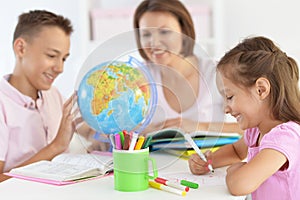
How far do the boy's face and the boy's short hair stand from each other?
0.02 m

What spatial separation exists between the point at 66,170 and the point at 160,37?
60 cm

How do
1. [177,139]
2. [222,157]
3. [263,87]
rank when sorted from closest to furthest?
[263,87] → [222,157] → [177,139]

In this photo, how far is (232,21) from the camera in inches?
123

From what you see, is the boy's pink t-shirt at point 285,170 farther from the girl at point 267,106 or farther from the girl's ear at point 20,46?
the girl's ear at point 20,46

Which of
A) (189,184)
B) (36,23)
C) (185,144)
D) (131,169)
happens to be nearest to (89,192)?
(131,169)

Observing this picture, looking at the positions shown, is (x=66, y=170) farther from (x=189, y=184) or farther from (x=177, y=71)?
(x=177, y=71)

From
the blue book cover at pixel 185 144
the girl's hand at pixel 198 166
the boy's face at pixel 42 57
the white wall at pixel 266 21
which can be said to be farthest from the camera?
the white wall at pixel 266 21

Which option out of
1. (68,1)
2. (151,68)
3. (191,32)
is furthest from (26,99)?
(68,1)

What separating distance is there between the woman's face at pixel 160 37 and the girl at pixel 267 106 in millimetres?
436

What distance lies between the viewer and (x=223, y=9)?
3.08 meters

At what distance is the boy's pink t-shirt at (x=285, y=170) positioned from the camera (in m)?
1.19

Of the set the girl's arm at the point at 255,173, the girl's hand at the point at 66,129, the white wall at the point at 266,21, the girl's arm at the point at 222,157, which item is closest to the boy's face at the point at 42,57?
the girl's hand at the point at 66,129

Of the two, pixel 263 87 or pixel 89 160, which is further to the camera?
pixel 89 160

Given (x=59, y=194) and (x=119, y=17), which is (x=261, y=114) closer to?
(x=59, y=194)
